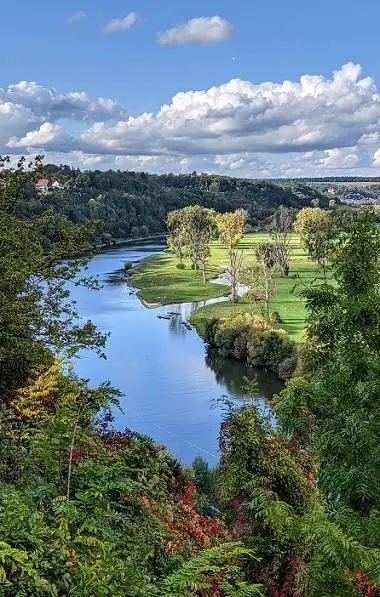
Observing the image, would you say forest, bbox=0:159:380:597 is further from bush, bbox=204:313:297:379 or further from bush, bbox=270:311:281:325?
bush, bbox=270:311:281:325

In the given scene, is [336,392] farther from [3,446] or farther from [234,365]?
[234,365]

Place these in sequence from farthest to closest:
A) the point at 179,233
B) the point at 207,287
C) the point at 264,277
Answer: the point at 179,233 → the point at 207,287 → the point at 264,277

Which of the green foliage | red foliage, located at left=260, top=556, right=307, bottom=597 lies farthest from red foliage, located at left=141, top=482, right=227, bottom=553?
the green foliage

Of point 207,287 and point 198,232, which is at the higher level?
point 198,232

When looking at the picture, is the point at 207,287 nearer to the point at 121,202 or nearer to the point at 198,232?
the point at 198,232

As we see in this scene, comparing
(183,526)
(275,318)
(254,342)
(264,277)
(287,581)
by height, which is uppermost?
(183,526)

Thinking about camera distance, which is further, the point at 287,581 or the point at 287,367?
the point at 287,367

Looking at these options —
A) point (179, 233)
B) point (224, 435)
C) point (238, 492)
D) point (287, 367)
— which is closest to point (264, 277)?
point (287, 367)

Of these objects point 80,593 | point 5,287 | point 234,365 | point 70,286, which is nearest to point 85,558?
point 80,593
